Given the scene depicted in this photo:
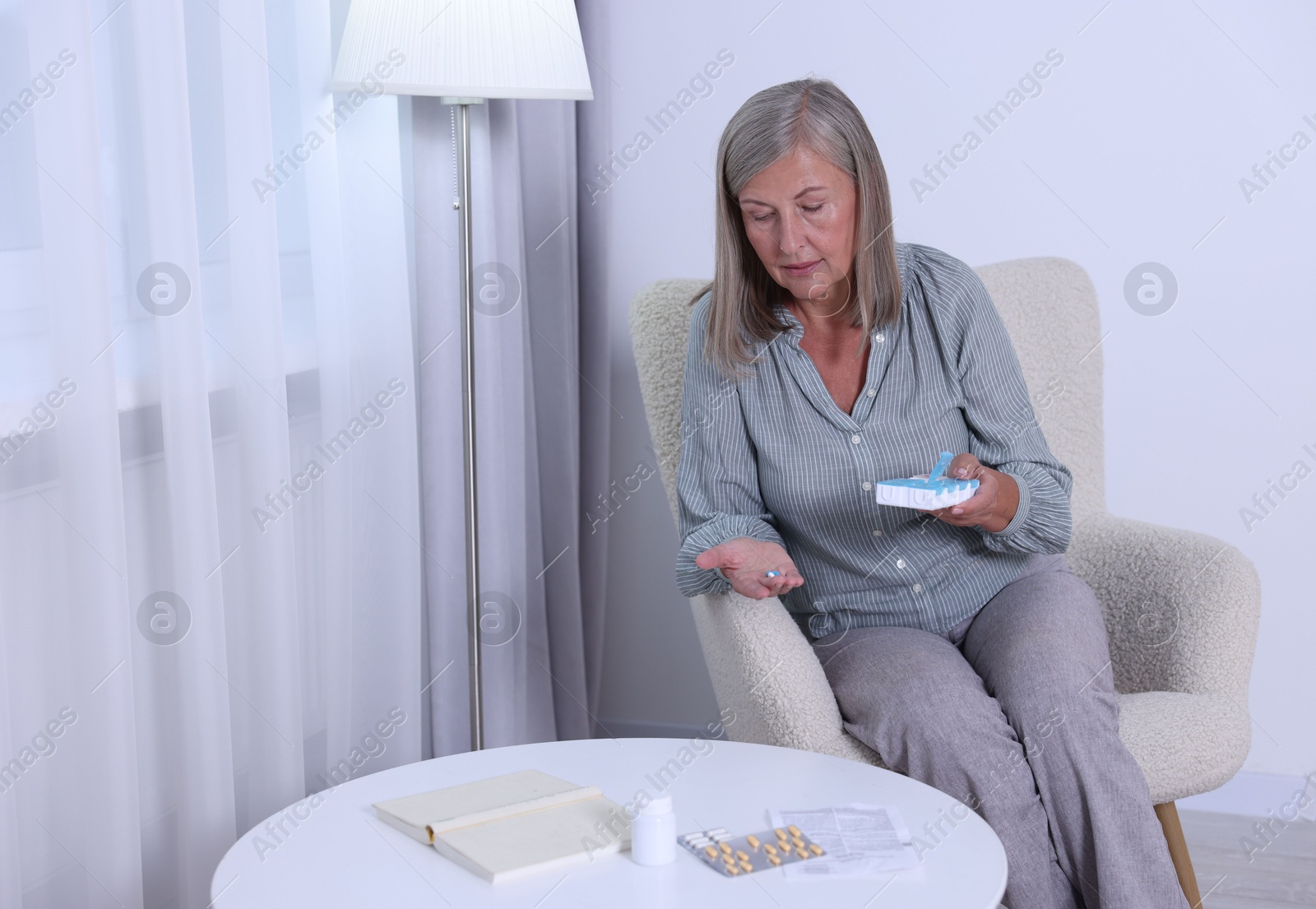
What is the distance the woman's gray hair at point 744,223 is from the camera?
5.13 ft

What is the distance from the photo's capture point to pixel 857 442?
163 cm

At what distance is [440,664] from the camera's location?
1.99 meters

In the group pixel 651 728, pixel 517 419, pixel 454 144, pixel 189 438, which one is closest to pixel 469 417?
pixel 517 419

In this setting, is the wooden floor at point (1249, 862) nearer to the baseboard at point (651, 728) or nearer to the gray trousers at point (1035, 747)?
the gray trousers at point (1035, 747)

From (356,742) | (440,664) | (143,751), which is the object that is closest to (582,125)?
(440,664)

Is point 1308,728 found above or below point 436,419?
below

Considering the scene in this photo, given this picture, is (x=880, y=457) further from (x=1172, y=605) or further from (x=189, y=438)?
(x=189, y=438)

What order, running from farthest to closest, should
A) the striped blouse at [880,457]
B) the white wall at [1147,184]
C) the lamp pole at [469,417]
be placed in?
1. the white wall at [1147,184]
2. the lamp pole at [469,417]
3. the striped blouse at [880,457]

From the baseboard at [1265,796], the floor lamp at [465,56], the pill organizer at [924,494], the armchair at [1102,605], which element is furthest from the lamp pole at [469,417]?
the baseboard at [1265,796]

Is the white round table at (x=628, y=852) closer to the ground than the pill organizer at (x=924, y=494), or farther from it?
closer to the ground

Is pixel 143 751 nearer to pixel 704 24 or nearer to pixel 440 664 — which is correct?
pixel 440 664

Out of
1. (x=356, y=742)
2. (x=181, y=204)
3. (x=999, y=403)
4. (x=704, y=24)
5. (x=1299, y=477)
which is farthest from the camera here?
(x=704, y=24)

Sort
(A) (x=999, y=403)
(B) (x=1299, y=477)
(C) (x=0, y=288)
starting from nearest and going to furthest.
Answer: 1. (C) (x=0, y=288)
2. (A) (x=999, y=403)
3. (B) (x=1299, y=477)

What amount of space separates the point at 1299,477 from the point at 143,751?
6.33ft
